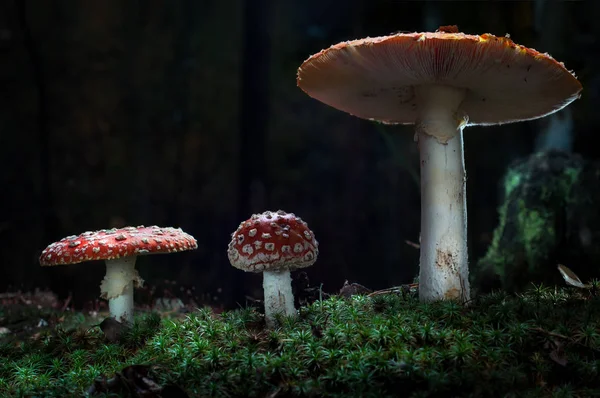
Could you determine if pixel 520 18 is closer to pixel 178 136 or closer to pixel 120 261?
pixel 178 136

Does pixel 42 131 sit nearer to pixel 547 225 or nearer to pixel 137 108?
pixel 137 108

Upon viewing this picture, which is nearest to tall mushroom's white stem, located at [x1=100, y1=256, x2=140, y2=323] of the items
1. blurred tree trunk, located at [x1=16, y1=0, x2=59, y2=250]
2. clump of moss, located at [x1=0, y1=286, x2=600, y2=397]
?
clump of moss, located at [x1=0, y1=286, x2=600, y2=397]

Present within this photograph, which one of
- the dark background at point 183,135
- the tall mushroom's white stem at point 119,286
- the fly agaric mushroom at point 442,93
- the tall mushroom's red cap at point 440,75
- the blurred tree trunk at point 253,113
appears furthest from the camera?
the dark background at point 183,135

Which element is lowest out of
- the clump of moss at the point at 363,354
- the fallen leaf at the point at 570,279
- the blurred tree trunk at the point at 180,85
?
the clump of moss at the point at 363,354

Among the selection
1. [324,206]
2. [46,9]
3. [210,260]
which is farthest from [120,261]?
[46,9]

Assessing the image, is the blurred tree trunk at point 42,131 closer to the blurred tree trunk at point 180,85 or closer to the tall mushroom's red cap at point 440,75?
the blurred tree trunk at point 180,85

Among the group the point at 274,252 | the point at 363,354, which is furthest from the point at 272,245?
the point at 363,354

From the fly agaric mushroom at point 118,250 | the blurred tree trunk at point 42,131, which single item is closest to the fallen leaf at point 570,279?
the fly agaric mushroom at point 118,250
